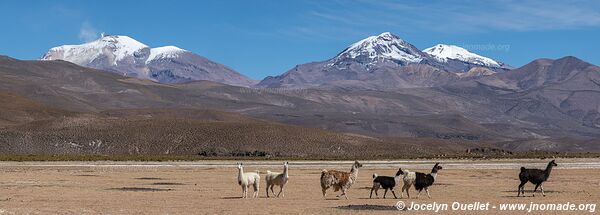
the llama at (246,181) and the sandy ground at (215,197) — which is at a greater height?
the llama at (246,181)

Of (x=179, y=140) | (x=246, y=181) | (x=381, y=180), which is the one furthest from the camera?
(x=179, y=140)

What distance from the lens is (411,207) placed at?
28875 millimetres

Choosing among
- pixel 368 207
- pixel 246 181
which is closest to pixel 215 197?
A: pixel 246 181

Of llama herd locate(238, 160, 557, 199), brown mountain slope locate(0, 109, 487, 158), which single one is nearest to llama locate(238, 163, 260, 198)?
llama herd locate(238, 160, 557, 199)

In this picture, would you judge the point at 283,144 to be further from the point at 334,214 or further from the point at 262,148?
the point at 334,214

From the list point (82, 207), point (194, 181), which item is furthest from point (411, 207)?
point (194, 181)

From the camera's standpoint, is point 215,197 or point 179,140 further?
point 179,140

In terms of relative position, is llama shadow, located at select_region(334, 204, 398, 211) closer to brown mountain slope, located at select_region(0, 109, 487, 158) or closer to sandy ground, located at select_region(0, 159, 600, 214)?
sandy ground, located at select_region(0, 159, 600, 214)

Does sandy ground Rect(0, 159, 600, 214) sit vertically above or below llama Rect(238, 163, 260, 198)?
below

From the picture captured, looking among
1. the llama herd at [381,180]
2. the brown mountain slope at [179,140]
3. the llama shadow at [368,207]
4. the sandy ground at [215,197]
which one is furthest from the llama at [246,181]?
the brown mountain slope at [179,140]

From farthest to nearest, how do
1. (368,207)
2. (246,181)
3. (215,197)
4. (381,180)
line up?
1. (215,197)
2. (246,181)
3. (381,180)
4. (368,207)

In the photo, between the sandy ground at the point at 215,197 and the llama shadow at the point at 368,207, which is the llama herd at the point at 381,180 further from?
the llama shadow at the point at 368,207

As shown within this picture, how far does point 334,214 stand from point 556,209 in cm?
844

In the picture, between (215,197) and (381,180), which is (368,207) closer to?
(381,180)
